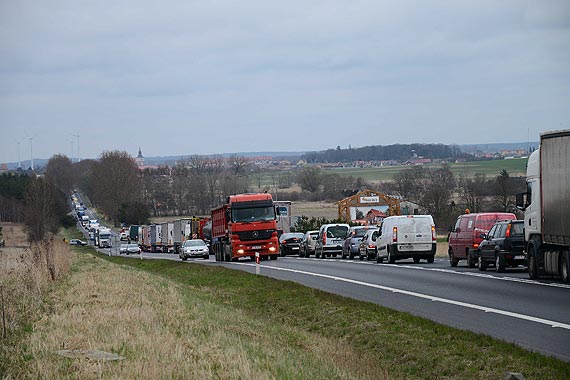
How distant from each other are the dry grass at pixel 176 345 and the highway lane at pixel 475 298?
255 centimetres

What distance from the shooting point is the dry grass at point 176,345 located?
Result: 11281 mm

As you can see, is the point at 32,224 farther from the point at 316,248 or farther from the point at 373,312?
the point at 373,312

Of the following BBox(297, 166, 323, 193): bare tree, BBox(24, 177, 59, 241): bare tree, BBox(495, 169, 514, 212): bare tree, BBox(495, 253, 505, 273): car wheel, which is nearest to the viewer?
BBox(495, 253, 505, 273): car wheel

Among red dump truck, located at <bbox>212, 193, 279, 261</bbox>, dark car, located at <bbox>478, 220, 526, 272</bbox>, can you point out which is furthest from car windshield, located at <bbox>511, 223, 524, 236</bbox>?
red dump truck, located at <bbox>212, 193, 279, 261</bbox>

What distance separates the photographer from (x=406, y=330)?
16.2 metres

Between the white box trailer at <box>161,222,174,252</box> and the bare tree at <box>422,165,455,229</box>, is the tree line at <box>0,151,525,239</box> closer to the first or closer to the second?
the white box trailer at <box>161,222,174,252</box>

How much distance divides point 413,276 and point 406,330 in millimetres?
15685

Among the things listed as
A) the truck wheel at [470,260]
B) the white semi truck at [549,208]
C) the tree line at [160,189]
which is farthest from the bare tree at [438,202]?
the white semi truck at [549,208]

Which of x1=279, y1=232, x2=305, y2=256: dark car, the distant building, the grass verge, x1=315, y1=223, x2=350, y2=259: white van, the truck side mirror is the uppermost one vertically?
the truck side mirror

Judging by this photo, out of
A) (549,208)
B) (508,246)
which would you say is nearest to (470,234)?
(508,246)

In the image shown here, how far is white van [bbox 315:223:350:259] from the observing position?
189 feet

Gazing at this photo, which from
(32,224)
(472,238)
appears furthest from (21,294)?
(32,224)

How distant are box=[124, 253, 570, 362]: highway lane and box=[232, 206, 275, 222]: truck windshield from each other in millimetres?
16783

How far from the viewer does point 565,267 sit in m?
25.7
